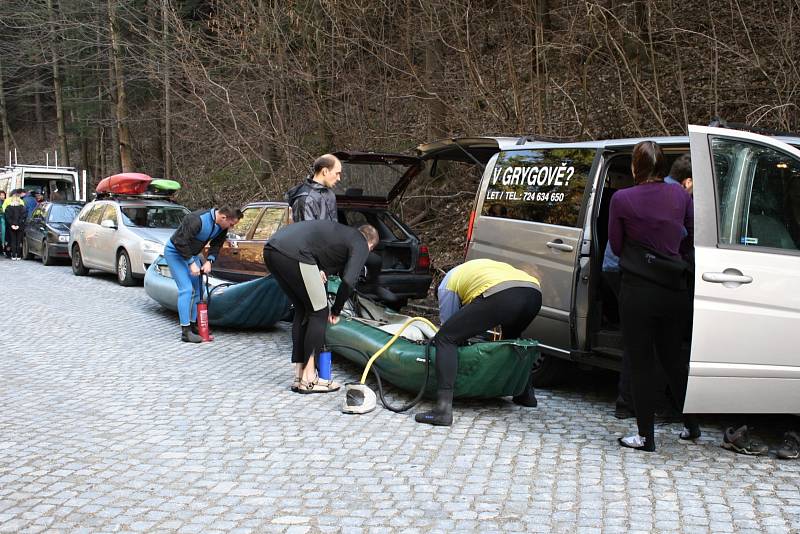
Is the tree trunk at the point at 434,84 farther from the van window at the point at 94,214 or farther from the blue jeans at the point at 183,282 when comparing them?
the van window at the point at 94,214

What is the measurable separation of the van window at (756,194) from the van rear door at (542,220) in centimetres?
134

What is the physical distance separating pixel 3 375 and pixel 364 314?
336 centimetres

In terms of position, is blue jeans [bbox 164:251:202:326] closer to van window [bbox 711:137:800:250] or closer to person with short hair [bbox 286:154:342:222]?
person with short hair [bbox 286:154:342:222]

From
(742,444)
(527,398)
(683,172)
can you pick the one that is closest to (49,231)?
(527,398)

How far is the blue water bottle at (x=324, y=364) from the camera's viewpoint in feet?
22.0

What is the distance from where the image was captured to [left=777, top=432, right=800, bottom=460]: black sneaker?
5.04 metres

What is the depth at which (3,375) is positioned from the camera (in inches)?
285

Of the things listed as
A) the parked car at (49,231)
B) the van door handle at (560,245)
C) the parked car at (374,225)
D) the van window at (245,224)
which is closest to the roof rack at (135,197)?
the parked car at (49,231)

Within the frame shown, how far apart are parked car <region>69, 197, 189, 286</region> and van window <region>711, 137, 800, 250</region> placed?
10483mm

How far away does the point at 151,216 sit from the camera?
15250mm

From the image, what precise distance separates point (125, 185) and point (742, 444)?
15290 millimetres

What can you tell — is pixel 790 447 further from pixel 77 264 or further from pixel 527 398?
pixel 77 264

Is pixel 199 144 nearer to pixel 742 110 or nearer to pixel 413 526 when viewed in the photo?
pixel 742 110

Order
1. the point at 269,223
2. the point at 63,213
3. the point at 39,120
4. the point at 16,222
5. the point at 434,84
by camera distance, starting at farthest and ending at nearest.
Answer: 1. the point at 39,120
2. the point at 16,222
3. the point at 63,213
4. the point at 434,84
5. the point at 269,223
